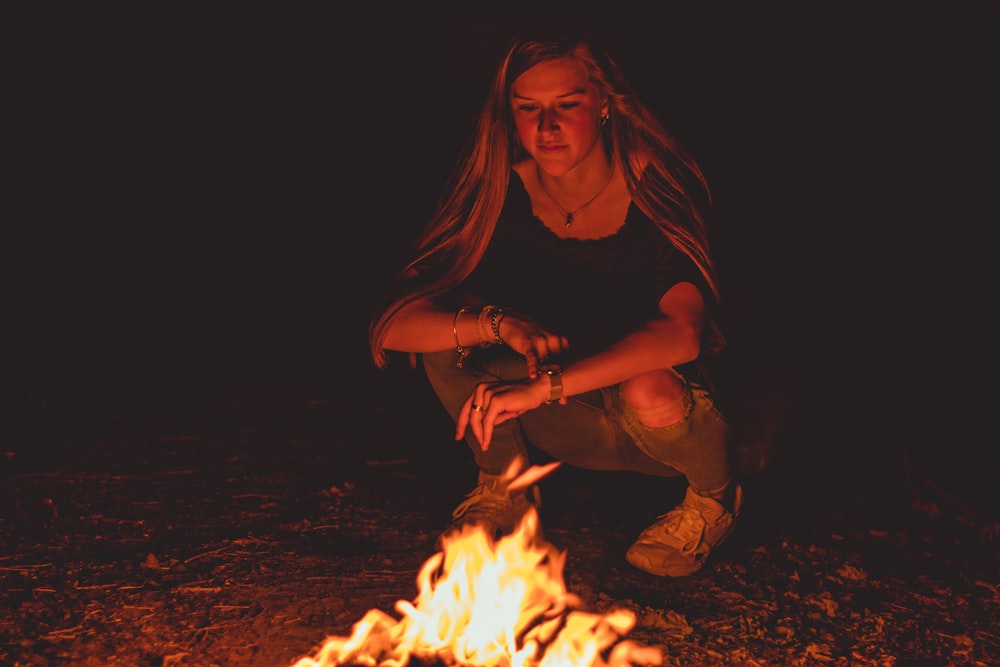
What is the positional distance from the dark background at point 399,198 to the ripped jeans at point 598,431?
492 millimetres

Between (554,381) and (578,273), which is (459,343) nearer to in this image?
(554,381)

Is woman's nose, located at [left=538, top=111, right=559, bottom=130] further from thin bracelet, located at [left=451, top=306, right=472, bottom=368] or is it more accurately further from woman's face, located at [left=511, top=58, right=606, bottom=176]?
thin bracelet, located at [left=451, top=306, right=472, bottom=368]

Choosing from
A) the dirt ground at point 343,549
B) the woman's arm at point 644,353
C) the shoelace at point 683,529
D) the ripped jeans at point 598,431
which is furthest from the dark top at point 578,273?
the dirt ground at point 343,549

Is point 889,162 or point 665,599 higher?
point 889,162

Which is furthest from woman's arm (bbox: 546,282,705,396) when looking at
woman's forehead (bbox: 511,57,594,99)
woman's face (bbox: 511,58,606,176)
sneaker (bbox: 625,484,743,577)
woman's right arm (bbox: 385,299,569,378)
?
woman's forehead (bbox: 511,57,594,99)

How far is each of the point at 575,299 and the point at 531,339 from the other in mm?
604

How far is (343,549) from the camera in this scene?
10.5 ft

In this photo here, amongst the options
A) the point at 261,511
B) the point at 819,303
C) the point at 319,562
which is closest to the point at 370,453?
the point at 261,511

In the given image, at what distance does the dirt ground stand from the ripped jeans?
286 millimetres

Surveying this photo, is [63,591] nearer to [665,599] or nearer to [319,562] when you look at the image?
[319,562]

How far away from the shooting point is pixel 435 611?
8.50ft

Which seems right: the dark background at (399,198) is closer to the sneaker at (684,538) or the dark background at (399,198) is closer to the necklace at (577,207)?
the necklace at (577,207)

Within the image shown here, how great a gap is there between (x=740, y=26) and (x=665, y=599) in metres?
3.31

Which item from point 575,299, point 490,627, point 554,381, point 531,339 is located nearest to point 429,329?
point 531,339
